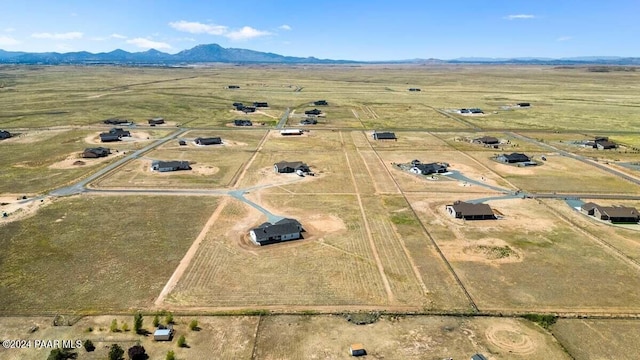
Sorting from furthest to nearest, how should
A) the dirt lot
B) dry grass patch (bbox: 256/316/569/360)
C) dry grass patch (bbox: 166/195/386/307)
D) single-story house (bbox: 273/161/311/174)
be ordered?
single-story house (bbox: 273/161/311/174) → dry grass patch (bbox: 166/195/386/307) → dry grass patch (bbox: 256/316/569/360) → the dirt lot

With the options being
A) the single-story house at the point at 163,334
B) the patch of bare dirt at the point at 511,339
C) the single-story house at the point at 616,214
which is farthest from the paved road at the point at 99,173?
the single-story house at the point at 616,214

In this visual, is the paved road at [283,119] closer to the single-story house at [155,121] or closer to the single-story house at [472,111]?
the single-story house at [155,121]

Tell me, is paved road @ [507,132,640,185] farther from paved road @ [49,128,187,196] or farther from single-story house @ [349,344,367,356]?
Result: paved road @ [49,128,187,196]

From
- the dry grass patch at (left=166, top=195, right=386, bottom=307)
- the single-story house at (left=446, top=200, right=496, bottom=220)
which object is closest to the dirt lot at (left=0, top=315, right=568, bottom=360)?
the dry grass patch at (left=166, top=195, right=386, bottom=307)


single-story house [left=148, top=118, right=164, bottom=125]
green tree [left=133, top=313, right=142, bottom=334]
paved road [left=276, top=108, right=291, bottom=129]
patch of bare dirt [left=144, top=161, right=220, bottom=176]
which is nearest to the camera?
green tree [left=133, top=313, right=142, bottom=334]

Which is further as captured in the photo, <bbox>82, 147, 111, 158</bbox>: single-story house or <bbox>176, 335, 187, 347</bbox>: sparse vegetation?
<bbox>82, 147, 111, 158</bbox>: single-story house

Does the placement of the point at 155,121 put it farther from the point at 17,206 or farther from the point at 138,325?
the point at 138,325
